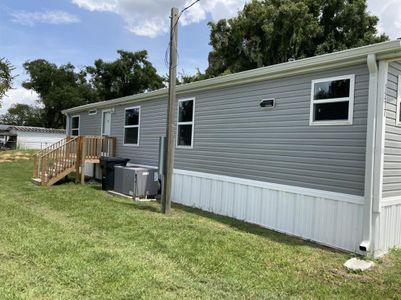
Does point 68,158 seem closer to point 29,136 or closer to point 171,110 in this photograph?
point 171,110

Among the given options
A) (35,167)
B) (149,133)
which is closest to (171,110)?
(149,133)

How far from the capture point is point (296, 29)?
851 inches

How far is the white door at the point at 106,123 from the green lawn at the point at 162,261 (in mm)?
6389

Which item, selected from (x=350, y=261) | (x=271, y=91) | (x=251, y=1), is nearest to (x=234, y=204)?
(x=271, y=91)

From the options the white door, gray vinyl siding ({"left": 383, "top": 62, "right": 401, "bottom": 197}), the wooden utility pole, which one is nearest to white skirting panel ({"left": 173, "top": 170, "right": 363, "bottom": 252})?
gray vinyl siding ({"left": 383, "top": 62, "right": 401, "bottom": 197})

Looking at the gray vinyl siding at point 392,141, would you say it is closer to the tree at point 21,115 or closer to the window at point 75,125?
the window at point 75,125

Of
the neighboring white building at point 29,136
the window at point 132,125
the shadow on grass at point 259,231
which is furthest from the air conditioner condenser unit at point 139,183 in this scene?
the neighboring white building at point 29,136

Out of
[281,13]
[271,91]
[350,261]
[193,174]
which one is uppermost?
[281,13]

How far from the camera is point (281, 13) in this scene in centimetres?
2161

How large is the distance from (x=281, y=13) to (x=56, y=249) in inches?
782

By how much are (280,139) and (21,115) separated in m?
53.1

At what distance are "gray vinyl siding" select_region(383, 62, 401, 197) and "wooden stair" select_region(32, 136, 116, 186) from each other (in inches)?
343

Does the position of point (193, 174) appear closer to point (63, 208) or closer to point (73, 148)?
point (63, 208)

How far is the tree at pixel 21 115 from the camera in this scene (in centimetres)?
5125
